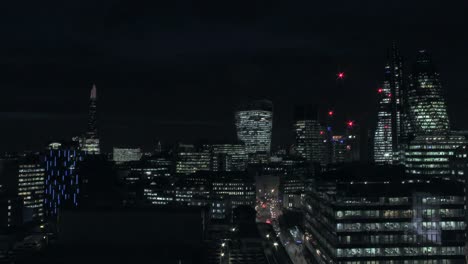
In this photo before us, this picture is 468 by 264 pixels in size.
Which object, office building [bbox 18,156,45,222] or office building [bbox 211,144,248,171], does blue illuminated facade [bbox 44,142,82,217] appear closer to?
office building [bbox 18,156,45,222]

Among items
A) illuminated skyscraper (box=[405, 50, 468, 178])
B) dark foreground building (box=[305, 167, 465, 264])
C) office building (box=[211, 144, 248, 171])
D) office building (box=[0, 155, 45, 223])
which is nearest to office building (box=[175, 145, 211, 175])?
office building (box=[211, 144, 248, 171])

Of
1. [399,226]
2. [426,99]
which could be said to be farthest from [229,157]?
[399,226]

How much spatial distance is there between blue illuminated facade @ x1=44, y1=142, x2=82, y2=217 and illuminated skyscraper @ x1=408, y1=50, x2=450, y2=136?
309ft

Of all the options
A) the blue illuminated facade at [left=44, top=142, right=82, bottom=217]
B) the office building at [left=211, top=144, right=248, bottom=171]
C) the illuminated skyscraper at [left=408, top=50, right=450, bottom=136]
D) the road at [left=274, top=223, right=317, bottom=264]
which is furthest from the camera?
the office building at [left=211, top=144, right=248, bottom=171]

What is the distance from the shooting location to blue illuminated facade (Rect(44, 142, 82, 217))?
9875 cm

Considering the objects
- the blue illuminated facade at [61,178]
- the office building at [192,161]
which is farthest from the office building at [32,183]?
the office building at [192,161]

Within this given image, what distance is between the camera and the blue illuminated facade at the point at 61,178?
324 feet

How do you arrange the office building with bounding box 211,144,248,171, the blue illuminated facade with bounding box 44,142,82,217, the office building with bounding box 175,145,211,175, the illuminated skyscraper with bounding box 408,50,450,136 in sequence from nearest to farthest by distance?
the blue illuminated facade with bounding box 44,142,82,217, the illuminated skyscraper with bounding box 408,50,450,136, the office building with bounding box 175,145,211,175, the office building with bounding box 211,144,248,171

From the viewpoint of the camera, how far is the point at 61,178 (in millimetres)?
101812

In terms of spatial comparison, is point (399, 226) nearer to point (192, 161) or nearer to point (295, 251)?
point (295, 251)

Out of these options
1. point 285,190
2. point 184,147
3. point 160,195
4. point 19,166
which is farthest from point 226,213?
point 184,147

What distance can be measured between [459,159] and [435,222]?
5378cm

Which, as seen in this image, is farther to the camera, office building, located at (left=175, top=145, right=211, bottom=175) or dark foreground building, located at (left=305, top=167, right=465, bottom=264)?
office building, located at (left=175, top=145, right=211, bottom=175)

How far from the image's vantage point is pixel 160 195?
105188mm
